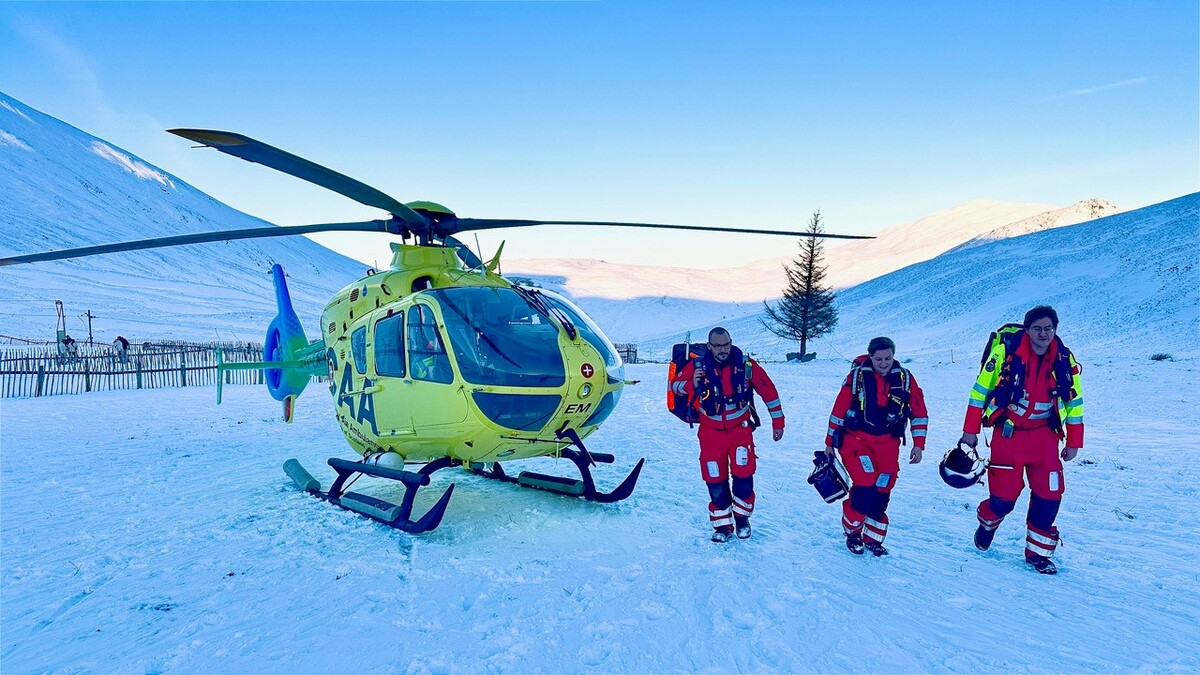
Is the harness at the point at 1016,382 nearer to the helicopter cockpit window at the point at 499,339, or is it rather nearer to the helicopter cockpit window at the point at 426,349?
the helicopter cockpit window at the point at 499,339

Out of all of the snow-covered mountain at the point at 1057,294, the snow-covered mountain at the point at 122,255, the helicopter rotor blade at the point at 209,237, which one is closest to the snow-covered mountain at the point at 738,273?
the snow-covered mountain at the point at 1057,294

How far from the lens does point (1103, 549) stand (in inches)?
192

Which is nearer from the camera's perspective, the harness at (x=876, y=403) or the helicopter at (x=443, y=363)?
Result: the harness at (x=876, y=403)

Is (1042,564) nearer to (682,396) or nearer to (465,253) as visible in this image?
(682,396)

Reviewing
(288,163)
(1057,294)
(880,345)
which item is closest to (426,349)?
(288,163)

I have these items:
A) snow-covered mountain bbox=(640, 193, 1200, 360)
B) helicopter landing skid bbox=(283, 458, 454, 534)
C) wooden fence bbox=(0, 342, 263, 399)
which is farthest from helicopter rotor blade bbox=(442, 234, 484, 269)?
snow-covered mountain bbox=(640, 193, 1200, 360)

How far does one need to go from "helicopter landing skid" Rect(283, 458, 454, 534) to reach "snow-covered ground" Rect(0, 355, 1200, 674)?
0.49 ft

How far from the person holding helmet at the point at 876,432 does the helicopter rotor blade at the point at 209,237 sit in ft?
16.5

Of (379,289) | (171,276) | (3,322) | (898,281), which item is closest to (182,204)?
(171,276)

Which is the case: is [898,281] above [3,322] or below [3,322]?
above

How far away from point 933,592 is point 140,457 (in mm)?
10466

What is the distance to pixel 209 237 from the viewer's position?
18.2ft

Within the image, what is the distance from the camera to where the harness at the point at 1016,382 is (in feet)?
14.8

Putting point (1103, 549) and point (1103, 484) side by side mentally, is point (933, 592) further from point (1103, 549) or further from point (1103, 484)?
point (1103, 484)
